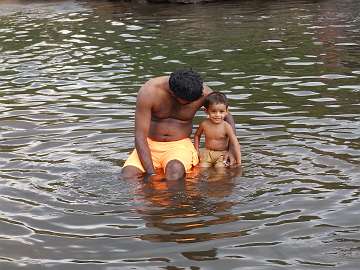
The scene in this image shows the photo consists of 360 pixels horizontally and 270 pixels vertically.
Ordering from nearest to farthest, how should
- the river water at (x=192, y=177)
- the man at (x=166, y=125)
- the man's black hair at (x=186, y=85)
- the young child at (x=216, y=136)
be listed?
the river water at (x=192, y=177), the man's black hair at (x=186, y=85), the man at (x=166, y=125), the young child at (x=216, y=136)

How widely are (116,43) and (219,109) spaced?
36.8 feet

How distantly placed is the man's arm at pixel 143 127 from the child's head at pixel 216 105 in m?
0.67

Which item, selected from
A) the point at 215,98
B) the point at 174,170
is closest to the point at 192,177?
the point at 174,170

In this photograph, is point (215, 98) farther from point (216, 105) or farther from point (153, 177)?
point (153, 177)

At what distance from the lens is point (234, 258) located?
5902 millimetres

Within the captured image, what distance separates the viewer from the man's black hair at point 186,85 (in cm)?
763

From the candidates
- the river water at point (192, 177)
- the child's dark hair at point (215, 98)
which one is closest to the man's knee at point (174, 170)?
the river water at point (192, 177)

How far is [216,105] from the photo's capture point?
8.13 meters

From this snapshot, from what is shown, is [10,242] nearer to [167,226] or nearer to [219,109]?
[167,226]

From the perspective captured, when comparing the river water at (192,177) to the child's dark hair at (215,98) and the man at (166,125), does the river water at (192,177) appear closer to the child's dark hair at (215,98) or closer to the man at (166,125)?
the man at (166,125)

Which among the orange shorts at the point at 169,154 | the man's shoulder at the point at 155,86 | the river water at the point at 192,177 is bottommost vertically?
the river water at the point at 192,177

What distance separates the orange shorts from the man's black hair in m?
0.78

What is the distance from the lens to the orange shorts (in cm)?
821

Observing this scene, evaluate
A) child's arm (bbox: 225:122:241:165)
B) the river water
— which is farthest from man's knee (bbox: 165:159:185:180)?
child's arm (bbox: 225:122:241:165)
